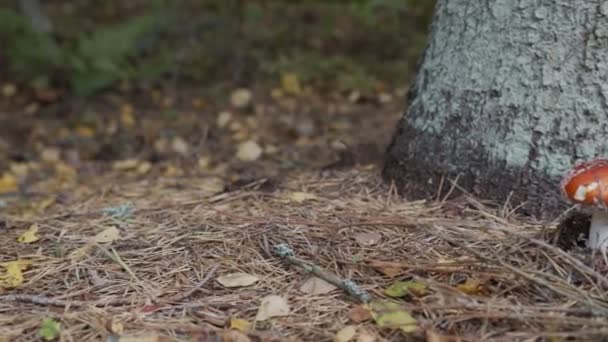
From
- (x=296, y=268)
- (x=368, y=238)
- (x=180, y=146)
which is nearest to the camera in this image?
(x=296, y=268)

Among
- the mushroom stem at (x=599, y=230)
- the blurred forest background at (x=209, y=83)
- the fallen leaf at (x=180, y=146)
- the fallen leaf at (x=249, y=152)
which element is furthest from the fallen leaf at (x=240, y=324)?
the fallen leaf at (x=180, y=146)

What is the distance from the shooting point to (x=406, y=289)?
172 centimetres

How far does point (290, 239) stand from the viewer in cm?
204

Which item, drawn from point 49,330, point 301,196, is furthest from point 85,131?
point 49,330

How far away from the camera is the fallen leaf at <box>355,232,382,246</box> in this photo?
6.59 feet

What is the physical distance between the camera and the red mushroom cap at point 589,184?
5.49 ft

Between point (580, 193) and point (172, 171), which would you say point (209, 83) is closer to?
point (172, 171)

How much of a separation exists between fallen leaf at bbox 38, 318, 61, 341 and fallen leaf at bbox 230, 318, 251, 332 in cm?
40

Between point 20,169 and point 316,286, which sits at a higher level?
point 316,286

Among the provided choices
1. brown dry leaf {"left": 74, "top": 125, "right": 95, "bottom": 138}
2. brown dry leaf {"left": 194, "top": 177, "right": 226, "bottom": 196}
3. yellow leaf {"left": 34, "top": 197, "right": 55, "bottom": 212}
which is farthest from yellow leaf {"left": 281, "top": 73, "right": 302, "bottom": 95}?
yellow leaf {"left": 34, "top": 197, "right": 55, "bottom": 212}

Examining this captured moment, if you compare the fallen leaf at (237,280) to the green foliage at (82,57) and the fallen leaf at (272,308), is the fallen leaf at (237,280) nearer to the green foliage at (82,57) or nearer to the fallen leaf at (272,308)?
the fallen leaf at (272,308)

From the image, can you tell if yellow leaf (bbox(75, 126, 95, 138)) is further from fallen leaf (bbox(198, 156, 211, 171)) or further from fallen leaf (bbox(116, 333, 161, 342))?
fallen leaf (bbox(116, 333, 161, 342))

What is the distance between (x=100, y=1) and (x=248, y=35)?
252 centimetres

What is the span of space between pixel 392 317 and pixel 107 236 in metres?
0.96
